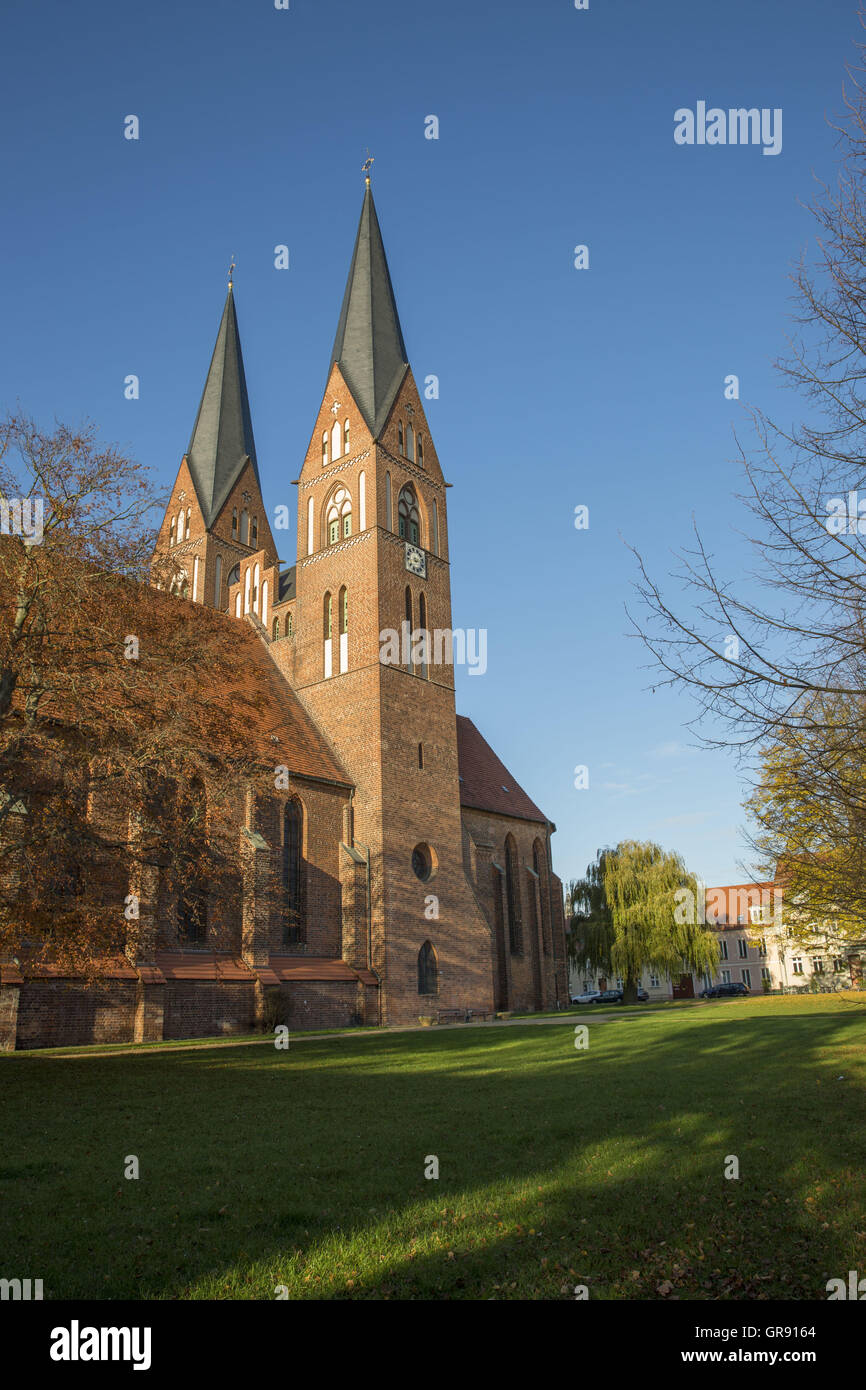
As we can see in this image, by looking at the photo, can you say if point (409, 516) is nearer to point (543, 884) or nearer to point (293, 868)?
point (293, 868)

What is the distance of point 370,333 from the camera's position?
113ft

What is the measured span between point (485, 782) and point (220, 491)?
18.0 m

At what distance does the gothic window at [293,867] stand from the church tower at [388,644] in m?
2.12

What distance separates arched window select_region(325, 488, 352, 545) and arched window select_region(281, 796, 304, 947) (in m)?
10.7

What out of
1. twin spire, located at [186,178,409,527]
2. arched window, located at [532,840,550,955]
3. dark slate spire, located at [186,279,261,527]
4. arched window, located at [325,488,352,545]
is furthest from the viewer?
dark slate spire, located at [186,279,261,527]

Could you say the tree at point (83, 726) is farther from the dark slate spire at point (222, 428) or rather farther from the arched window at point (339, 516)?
the dark slate spire at point (222, 428)

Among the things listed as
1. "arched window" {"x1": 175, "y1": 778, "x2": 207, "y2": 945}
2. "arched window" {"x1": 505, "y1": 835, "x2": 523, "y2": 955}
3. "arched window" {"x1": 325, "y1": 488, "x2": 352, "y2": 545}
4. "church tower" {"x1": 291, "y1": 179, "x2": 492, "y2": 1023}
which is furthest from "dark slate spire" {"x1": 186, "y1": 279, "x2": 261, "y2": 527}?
"arched window" {"x1": 175, "y1": 778, "x2": 207, "y2": 945}

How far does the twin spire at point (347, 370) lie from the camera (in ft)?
111

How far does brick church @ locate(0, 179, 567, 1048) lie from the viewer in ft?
71.8

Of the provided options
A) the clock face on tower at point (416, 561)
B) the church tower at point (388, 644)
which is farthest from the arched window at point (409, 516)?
the clock face on tower at point (416, 561)

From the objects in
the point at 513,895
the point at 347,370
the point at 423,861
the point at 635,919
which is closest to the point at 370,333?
the point at 347,370

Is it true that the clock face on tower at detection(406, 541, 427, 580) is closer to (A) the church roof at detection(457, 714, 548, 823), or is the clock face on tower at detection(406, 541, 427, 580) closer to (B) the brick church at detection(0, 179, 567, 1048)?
(B) the brick church at detection(0, 179, 567, 1048)
